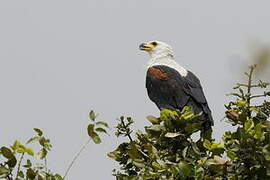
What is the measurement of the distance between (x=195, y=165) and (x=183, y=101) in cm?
512

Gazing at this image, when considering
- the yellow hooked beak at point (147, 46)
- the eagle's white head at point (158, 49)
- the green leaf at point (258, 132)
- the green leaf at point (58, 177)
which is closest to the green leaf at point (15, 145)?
the green leaf at point (58, 177)

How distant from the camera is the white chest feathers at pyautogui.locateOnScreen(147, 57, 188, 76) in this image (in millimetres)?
9391

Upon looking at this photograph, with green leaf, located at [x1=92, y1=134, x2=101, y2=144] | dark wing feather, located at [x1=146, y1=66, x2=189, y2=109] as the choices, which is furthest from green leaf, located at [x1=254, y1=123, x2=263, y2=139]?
dark wing feather, located at [x1=146, y1=66, x2=189, y2=109]

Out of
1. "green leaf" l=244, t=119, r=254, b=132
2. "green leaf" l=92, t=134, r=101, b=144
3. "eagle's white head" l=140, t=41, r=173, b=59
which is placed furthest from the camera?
"eagle's white head" l=140, t=41, r=173, b=59

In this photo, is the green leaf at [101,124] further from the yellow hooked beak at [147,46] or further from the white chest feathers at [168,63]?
the yellow hooked beak at [147,46]

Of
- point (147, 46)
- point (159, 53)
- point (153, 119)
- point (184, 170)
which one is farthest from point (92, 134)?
point (147, 46)

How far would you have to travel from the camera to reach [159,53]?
10.4 m

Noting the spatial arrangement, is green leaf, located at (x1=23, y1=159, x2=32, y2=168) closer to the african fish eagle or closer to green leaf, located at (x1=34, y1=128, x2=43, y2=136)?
green leaf, located at (x1=34, y1=128, x2=43, y2=136)

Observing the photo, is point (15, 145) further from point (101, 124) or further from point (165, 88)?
point (165, 88)

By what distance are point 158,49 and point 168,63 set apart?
553 mm

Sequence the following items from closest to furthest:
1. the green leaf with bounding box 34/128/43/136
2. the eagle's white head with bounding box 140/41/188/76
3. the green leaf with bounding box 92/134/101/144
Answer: the green leaf with bounding box 34/128/43/136, the green leaf with bounding box 92/134/101/144, the eagle's white head with bounding box 140/41/188/76

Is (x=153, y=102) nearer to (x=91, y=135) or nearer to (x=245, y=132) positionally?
(x=91, y=135)

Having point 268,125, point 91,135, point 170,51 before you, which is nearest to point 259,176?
point 268,125

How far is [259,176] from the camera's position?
11.9ft
